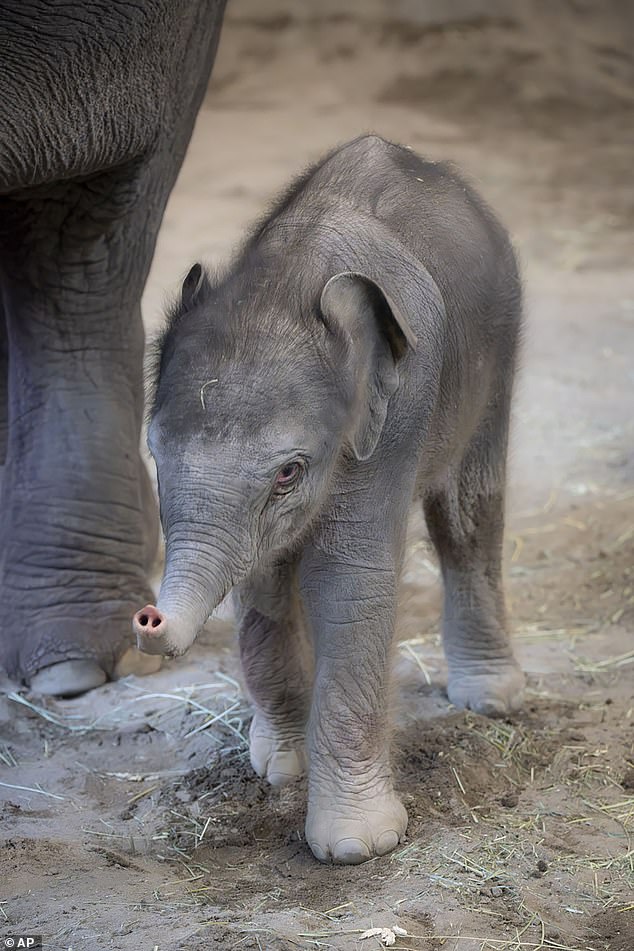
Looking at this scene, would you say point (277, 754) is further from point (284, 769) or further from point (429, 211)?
point (429, 211)

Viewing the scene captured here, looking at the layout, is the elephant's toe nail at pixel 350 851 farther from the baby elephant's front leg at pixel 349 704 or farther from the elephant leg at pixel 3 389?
the elephant leg at pixel 3 389

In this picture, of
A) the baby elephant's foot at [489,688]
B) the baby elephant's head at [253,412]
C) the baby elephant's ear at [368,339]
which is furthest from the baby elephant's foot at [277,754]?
the baby elephant's ear at [368,339]

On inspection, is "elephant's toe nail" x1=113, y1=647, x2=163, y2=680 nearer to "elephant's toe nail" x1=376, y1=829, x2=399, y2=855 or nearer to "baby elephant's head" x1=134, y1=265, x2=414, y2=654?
"elephant's toe nail" x1=376, y1=829, x2=399, y2=855

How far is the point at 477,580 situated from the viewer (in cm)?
416

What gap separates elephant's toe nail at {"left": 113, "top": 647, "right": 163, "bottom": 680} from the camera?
4.46m

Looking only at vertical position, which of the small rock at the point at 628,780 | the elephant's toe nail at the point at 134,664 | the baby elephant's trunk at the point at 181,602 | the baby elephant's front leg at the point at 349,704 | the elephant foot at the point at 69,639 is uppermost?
the baby elephant's trunk at the point at 181,602

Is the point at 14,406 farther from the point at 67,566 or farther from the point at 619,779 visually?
Result: the point at 619,779

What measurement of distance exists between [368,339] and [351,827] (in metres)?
1.08

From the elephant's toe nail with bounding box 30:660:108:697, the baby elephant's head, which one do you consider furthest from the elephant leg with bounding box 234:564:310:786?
the elephant's toe nail with bounding box 30:660:108:697

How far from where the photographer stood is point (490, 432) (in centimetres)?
401

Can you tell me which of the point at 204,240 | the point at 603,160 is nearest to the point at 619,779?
the point at 204,240

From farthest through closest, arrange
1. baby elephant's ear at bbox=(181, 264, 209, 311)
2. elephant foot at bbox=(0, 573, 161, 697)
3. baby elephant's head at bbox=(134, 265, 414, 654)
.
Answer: elephant foot at bbox=(0, 573, 161, 697) < baby elephant's ear at bbox=(181, 264, 209, 311) < baby elephant's head at bbox=(134, 265, 414, 654)

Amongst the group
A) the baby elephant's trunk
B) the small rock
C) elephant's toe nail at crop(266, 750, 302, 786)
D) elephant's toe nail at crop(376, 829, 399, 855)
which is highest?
the baby elephant's trunk

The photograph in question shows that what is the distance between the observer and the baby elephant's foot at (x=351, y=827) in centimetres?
328
